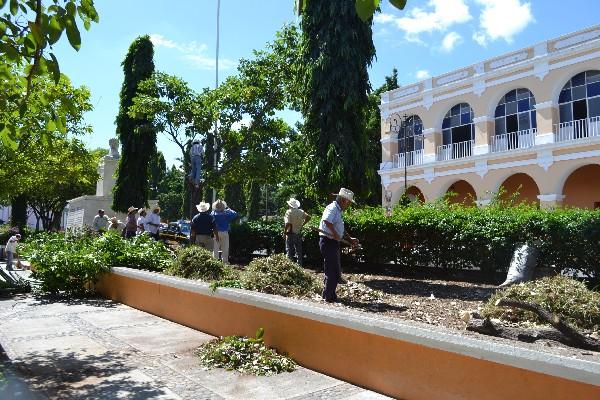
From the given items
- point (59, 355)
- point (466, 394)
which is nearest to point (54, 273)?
point (59, 355)

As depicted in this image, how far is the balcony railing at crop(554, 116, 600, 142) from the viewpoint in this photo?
852 inches

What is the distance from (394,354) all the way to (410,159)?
26.6 metres

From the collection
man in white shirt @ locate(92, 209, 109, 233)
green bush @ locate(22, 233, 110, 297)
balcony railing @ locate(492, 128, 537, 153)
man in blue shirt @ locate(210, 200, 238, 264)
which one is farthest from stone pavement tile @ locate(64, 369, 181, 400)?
balcony railing @ locate(492, 128, 537, 153)

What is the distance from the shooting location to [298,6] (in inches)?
111

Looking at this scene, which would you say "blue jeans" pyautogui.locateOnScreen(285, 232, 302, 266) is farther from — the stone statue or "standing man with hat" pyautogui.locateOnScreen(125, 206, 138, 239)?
the stone statue

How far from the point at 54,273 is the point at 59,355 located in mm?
4367

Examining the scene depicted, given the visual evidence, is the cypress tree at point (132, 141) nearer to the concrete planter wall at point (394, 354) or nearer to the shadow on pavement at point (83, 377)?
the concrete planter wall at point (394, 354)

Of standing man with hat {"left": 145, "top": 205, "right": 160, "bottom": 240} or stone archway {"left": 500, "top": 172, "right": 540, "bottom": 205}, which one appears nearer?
standing man with hat {"left": 145, "top": 205, "right": 160, "bottom": 240}

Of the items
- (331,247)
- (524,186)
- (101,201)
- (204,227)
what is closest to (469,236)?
(331,247)

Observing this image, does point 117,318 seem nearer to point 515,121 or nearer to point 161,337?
point 161,337

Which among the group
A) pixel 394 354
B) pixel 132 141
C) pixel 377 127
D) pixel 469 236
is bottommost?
A: pixel 394 354

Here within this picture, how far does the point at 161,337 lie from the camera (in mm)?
6301

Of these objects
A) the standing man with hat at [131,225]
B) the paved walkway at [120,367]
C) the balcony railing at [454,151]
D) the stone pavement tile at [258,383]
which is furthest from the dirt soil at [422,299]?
the balcony railing at [454,151]

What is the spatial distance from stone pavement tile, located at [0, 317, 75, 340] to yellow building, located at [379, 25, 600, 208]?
1765 centimetres
